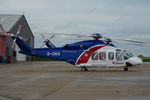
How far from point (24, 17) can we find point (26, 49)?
4069 cm

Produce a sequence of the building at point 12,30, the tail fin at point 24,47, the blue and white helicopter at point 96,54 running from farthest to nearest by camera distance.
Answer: the building at point 12,30 → the tail fin at point 24,47 → the blue and white helicopter at point 96,54

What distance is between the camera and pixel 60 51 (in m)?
29.7

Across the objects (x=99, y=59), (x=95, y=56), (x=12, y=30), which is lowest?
(x=99, y=59)

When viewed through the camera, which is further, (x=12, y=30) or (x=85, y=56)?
(x=12, y=30)

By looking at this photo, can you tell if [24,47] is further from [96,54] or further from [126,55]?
[126,55]

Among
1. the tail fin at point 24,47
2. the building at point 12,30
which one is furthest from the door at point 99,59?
the building at point 12,30

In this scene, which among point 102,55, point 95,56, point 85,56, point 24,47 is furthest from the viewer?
point 24,47

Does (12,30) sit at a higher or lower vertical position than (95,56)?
higher

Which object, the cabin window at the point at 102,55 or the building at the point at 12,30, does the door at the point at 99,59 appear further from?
the building at the point at 12,30

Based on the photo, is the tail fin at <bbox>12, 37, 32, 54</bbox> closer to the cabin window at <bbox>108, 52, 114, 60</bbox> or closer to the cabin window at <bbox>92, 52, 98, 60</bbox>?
the cabin window at <bbox>92, 52, 98, 60</bbox>

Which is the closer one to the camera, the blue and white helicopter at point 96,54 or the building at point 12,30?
the blue and white helicopter at point 96,54

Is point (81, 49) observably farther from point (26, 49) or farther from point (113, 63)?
point (26, 49)

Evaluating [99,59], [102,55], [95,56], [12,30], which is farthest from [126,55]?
[12,30]

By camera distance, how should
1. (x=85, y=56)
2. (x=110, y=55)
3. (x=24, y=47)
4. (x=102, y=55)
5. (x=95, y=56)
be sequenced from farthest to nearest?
(x=24, y=47) < (x=85, y=56) < (x=95, y=56) < (x=102, y=55) < (x=110, y=55)
